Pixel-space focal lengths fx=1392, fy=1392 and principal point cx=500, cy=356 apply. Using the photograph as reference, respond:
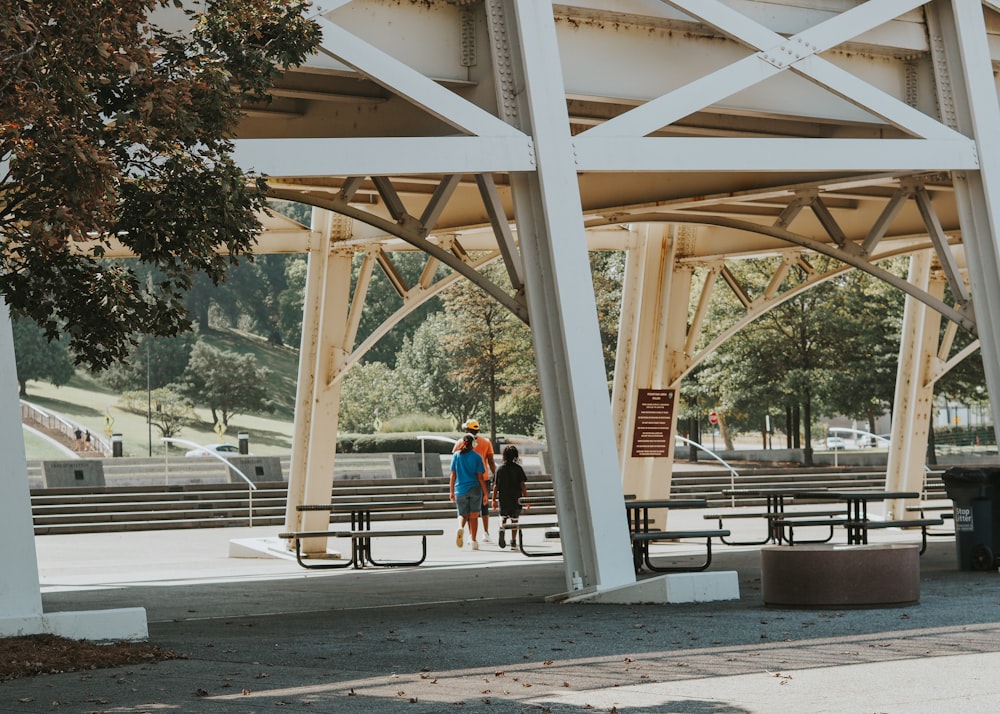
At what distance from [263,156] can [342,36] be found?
1.27 meters

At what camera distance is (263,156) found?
36.4 ft

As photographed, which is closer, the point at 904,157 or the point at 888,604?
the point at 888,604

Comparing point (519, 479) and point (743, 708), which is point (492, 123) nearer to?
point (743, 708)

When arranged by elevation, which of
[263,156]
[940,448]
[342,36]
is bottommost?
[940,448]

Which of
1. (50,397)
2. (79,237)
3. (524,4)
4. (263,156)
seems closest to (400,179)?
(524,4)

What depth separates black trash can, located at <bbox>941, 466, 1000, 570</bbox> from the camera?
50.4 feet

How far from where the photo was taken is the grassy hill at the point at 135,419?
95125mm

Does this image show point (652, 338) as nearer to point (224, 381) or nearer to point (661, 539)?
point (661, 539)

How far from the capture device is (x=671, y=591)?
1188cm

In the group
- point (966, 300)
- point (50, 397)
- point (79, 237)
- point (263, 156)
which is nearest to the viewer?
point (79, 237)

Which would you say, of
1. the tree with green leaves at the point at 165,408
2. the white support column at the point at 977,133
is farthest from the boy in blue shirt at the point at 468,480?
the tree with green leaves at the point at 165,408

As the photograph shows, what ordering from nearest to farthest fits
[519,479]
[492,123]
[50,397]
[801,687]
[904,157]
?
[801,687]
[492,123]
[904,157]
[519,479]
[50,397]

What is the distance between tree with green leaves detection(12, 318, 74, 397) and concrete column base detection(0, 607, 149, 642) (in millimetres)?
89150

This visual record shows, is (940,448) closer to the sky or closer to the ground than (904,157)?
closer to the ground
